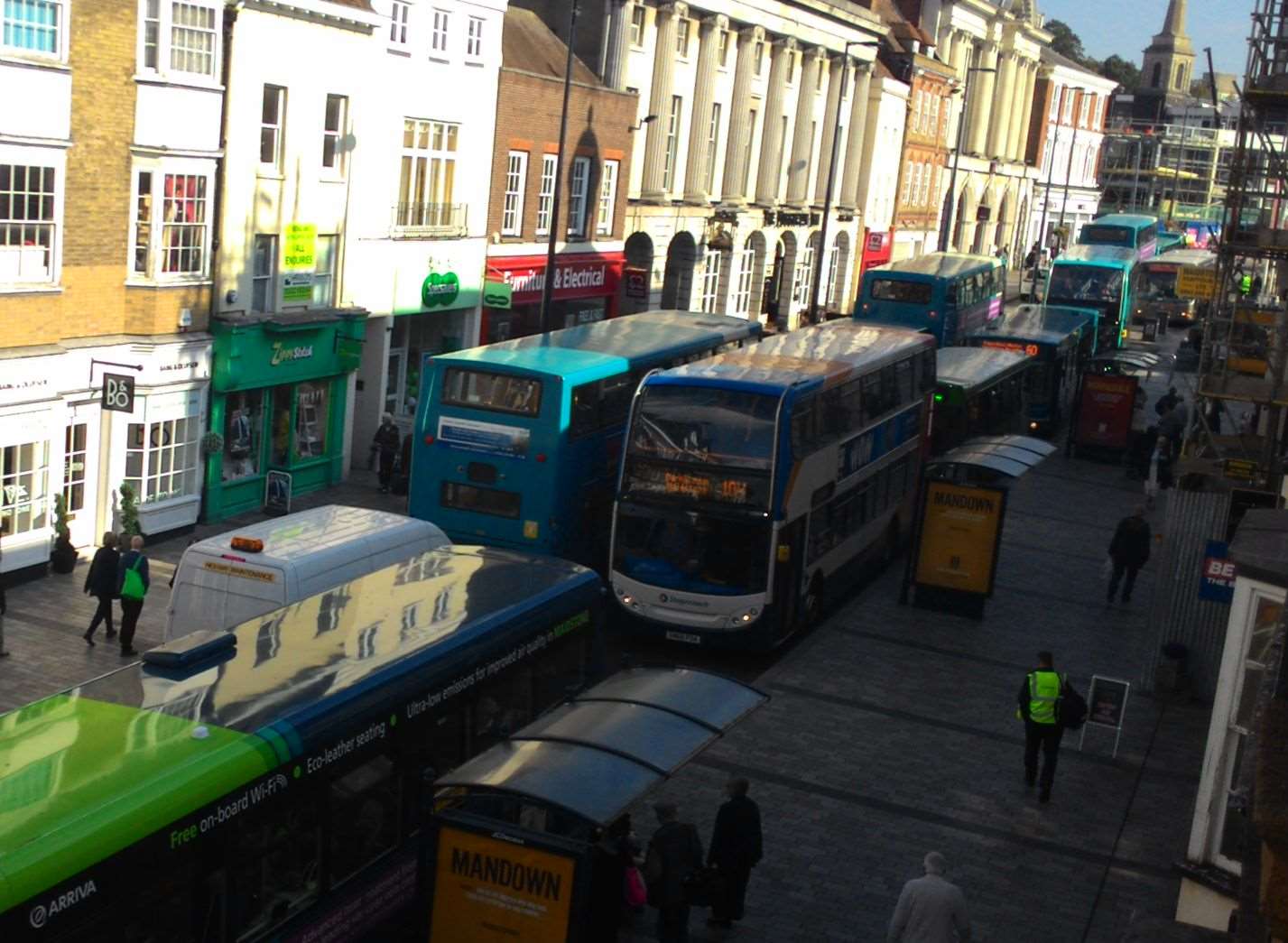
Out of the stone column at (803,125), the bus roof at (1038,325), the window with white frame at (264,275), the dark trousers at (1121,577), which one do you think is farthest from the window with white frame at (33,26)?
the stone column at (803,125)

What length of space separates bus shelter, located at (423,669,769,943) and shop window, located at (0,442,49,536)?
13.1 m

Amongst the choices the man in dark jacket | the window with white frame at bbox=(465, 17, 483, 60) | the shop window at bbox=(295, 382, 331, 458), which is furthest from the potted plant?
the man in dark jacket

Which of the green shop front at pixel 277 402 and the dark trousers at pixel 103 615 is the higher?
the green shop front at pixel 277 402

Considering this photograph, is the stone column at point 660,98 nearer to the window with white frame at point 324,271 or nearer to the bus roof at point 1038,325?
the bus roof at point 1038,325

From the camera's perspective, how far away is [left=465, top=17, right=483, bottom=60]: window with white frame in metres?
32.5

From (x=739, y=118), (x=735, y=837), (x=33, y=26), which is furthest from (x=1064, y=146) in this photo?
(x=735, y=837)

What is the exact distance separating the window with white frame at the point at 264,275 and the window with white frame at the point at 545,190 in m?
11.0

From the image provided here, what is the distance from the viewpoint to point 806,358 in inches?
932

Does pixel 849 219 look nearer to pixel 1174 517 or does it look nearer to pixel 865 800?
pixel 1174 517

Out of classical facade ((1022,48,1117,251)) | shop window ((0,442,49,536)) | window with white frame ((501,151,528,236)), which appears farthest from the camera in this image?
classical facade ((1022,48,1117,251))

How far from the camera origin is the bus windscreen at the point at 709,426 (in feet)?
65.3

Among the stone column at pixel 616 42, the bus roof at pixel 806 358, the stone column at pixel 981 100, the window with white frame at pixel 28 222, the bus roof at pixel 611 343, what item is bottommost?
the bus roof at pixel 611 343

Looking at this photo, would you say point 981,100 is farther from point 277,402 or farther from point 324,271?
point 277,402

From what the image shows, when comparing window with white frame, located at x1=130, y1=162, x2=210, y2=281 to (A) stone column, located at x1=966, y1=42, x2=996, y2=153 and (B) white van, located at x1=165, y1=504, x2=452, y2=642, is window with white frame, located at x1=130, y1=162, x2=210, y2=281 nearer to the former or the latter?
(B) white van, located at x1=165, y1=504, x2=452, y2=642
